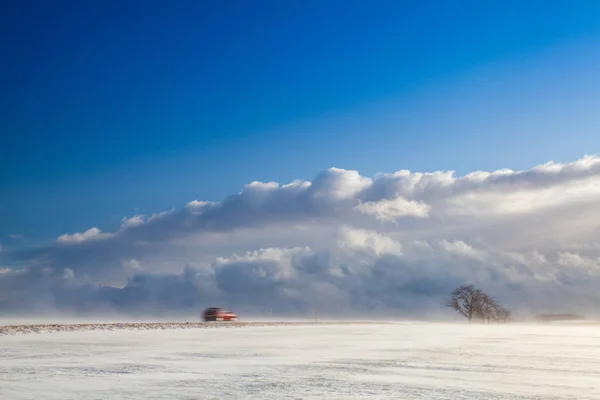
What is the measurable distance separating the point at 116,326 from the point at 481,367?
120 feet

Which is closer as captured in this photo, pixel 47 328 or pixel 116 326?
pixel 47 328

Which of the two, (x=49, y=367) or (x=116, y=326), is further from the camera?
(x=116, y=326)

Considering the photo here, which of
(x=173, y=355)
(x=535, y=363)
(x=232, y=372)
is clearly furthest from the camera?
(x=173, y=355)

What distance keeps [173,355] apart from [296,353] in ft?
16.1

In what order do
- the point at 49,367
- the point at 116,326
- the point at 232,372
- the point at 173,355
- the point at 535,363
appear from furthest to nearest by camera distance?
1. the point at 116,326
2. the point at 173,355
3. the point at 535,363
4. the point at 49,367
5. the point at 232,372

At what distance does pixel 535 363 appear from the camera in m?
20.5

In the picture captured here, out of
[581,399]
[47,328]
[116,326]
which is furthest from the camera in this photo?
[116,326]

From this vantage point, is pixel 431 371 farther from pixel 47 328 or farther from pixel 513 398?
pixel 47 328

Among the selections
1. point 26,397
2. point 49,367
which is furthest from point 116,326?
point 26,397

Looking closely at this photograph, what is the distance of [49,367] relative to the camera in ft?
62.4

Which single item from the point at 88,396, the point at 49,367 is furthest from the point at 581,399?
the point at 49,367

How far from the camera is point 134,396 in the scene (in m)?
13.2

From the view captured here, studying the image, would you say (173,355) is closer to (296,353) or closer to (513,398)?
(296,353)

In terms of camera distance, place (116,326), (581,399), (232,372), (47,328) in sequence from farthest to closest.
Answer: (116,326)
(47,328)
(232,372)
(581,399)
